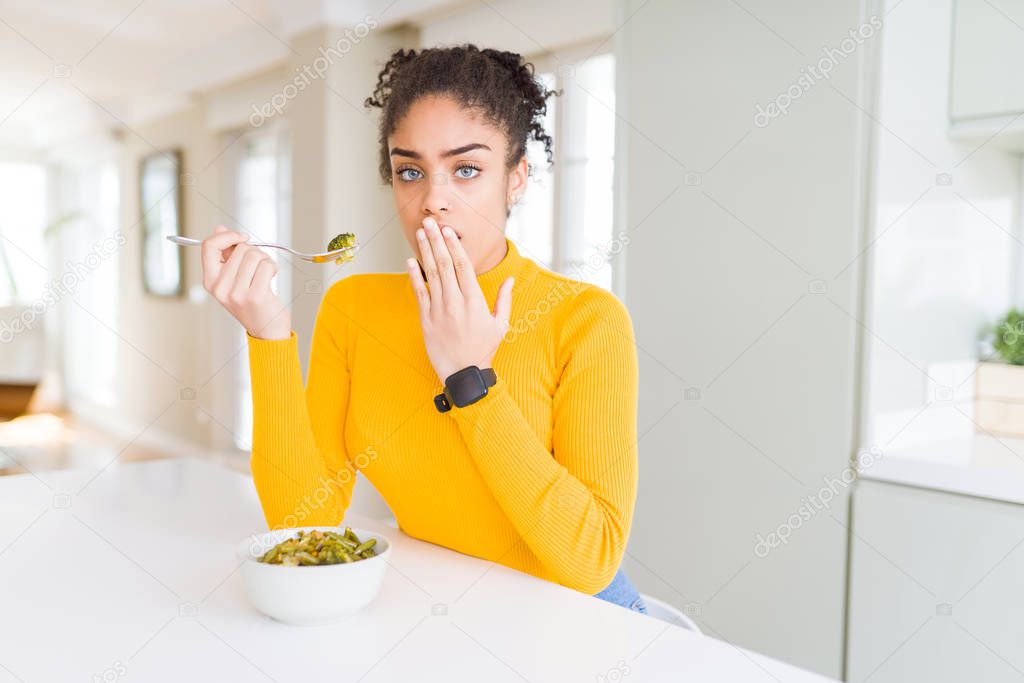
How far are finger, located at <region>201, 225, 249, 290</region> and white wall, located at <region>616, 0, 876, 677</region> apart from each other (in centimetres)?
124

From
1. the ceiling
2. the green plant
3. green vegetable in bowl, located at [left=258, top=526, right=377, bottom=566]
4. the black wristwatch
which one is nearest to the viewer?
green vegetable in bowl, located at [left=258, top=526, right=377, bottom=566]

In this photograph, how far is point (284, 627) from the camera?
848mm

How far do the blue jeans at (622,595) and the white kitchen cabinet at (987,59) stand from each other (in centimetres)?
129

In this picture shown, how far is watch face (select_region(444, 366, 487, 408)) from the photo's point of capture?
3.40ft

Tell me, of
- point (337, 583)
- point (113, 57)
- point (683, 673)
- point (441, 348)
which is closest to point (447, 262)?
point (441, 348)

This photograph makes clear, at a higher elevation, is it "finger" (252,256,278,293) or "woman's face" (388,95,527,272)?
"woman's face" (388,95,527,272)

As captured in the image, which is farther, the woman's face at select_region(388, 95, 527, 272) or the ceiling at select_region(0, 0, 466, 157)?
the ceiling at select_region(0, 0, 466, 157)

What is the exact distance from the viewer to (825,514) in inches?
71.3

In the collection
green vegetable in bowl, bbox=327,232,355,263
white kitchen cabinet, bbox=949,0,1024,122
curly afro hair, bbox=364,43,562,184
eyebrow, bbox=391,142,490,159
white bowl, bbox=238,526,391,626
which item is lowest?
white bowl, bbox=238,526,391,626

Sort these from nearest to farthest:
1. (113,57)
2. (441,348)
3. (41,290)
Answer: (441,348)
(113,57)
(41,290)

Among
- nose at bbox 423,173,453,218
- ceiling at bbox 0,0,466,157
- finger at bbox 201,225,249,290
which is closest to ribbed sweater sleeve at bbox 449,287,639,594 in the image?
nose at bbox 423,173,453,218

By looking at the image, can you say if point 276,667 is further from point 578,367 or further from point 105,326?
point 105,326

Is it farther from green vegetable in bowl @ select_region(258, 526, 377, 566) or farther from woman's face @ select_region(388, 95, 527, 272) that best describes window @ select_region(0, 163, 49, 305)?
green vegetable in bowl @ select_region(258, 526, 377, 566)

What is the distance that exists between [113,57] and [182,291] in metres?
1.49
